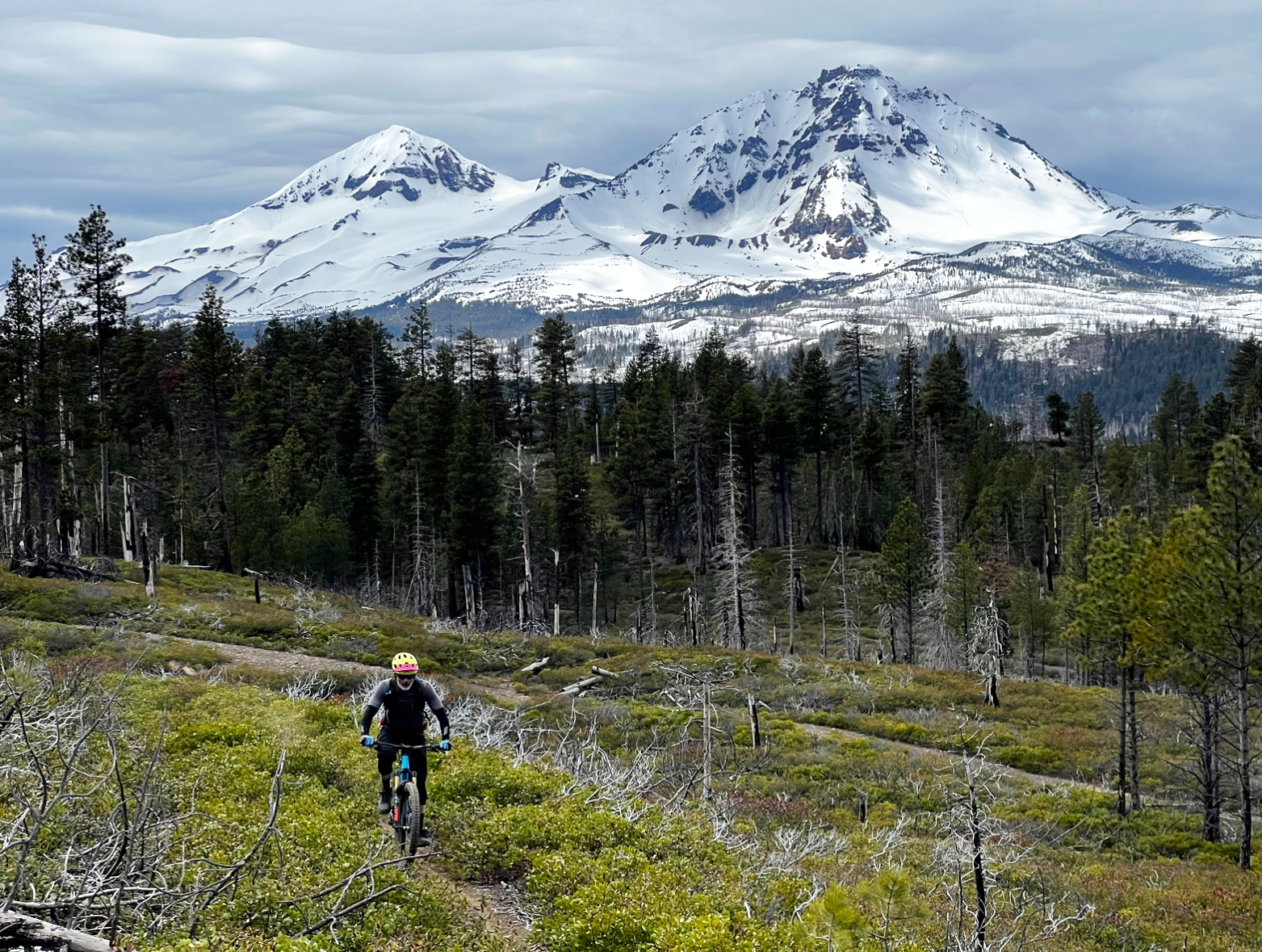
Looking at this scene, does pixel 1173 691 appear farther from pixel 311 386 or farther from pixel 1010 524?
pixel 311 386

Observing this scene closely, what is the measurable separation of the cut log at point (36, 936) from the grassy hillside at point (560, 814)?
0.27 metres

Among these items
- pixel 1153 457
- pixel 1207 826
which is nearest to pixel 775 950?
pixel 1207 826

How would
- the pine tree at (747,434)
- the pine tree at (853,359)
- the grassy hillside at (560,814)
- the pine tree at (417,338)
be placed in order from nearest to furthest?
the grassy hillside at (560,814)
the pine tree at (747,434)
the pine tree at (853,359)
the pine tree at (417,338)

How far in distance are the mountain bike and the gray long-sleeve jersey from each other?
0.17m

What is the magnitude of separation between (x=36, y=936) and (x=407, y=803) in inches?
182

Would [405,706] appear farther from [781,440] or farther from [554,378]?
[554,378]

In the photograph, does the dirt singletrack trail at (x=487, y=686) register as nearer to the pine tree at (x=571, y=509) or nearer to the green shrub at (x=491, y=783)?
the green shrub at (x=491, y=783)

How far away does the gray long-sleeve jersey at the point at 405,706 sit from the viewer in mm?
9688

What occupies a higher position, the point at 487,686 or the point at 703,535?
the point at 703,535

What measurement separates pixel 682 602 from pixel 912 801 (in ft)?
114

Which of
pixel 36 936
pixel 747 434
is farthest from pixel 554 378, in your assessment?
pixel 36 936

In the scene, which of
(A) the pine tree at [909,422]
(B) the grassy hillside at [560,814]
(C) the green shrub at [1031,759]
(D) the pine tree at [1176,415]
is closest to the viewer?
(B) the grassy hillside at [560,814]

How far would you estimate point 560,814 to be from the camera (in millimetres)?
10992

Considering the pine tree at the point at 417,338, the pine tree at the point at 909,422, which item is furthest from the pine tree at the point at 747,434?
the pine tree at the point at 417,338
